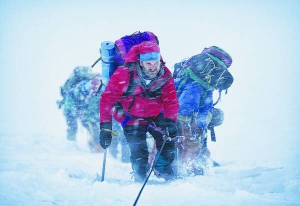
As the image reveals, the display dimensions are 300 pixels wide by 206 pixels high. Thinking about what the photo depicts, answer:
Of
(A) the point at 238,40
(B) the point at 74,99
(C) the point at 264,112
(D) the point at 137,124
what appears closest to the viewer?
(D) the point at 137,124

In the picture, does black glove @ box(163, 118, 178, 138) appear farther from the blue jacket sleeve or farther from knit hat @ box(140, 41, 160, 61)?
the blue jacket sleeve

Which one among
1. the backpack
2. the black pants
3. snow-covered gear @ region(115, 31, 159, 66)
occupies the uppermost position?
snow-covered gear @ region(115, 31, 159, 66)

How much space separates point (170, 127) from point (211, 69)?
134 cm

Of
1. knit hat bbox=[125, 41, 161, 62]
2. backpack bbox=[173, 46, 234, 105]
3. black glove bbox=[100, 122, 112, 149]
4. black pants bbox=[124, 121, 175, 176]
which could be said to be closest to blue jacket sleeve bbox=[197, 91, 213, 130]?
backpack bbox=[173, 46, 234, 105]

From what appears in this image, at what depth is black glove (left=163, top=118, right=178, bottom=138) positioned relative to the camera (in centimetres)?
360

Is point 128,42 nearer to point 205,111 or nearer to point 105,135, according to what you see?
point 105,135

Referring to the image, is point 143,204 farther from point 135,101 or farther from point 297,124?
point 297,124

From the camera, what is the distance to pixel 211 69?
4.36 meters

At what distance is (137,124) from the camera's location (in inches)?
149

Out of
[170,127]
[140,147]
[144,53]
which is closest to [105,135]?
[140,147]

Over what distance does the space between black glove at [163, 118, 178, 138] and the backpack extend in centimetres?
107

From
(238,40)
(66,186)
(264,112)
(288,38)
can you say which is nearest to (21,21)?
(238,40)

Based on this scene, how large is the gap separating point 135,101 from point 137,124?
38cm

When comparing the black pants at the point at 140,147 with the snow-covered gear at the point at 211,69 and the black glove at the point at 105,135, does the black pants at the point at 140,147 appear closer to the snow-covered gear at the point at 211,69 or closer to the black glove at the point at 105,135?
the black glove at the point at 105,135
